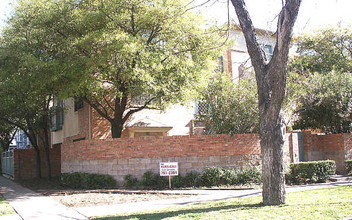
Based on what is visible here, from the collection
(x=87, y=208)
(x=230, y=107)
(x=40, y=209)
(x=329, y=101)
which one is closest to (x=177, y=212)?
(x=87, y=208)

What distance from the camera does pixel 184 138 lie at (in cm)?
1393

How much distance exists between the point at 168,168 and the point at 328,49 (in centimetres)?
1690

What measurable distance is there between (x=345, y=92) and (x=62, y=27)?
13159mm

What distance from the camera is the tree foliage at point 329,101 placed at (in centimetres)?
1667

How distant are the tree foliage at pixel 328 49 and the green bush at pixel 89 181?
15.1 m

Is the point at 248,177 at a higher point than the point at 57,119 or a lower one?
lower

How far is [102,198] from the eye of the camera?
11.6 meters

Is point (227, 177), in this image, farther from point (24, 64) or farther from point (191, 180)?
point (24, 64)

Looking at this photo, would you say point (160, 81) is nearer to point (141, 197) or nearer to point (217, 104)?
point (217, 104)

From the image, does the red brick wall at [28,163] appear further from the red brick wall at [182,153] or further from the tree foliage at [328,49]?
the tree foliage at [328,49]

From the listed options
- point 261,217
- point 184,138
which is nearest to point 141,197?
point 184,138

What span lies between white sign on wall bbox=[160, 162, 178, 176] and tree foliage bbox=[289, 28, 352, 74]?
1364 cm

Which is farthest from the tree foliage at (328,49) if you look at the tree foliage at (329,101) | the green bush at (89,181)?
the green bush at (89,181)

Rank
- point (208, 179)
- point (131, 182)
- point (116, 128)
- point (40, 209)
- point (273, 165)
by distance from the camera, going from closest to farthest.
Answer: point (273, 165) → point (40, 209) → point (208, 179) → point (131, 182) → point (116, 128)
